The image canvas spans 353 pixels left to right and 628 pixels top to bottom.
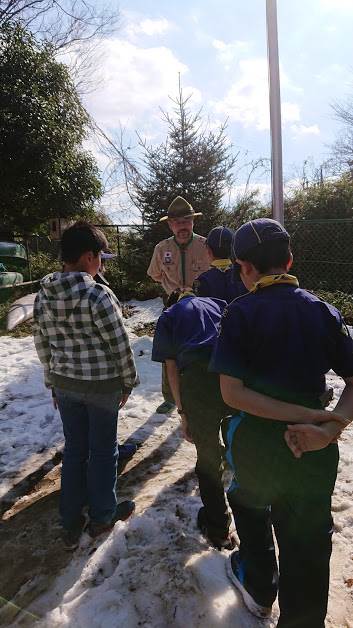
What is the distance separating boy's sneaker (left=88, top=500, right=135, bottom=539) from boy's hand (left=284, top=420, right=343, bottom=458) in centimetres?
141

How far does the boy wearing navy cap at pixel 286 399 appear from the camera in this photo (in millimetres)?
1442

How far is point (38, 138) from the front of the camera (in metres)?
10.3

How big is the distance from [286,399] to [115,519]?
152cm

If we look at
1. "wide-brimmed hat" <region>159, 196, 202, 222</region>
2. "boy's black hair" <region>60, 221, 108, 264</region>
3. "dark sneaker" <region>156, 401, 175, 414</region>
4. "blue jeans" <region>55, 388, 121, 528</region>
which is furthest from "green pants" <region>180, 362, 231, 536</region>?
"wide-brimmed hat" <region>159, 196, 202, 222</region>

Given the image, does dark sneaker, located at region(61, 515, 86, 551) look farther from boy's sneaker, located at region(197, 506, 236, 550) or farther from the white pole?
the white pole

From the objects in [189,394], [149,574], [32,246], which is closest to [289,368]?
[189,394]

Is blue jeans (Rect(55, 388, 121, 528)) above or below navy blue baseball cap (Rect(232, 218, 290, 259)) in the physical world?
below

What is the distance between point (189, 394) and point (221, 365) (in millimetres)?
696

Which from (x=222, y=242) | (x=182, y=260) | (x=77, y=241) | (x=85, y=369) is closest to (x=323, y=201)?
(x=182, y=260)

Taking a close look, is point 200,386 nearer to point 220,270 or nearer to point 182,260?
point 220,270

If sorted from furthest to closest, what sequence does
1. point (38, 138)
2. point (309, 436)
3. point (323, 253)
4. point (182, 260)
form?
point (38, 138), point (323, 253), point (182, 260), point (309, 436)

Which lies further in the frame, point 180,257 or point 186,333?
point 180,257

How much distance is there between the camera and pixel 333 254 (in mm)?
9219

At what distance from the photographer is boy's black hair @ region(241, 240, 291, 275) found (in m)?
1.52
